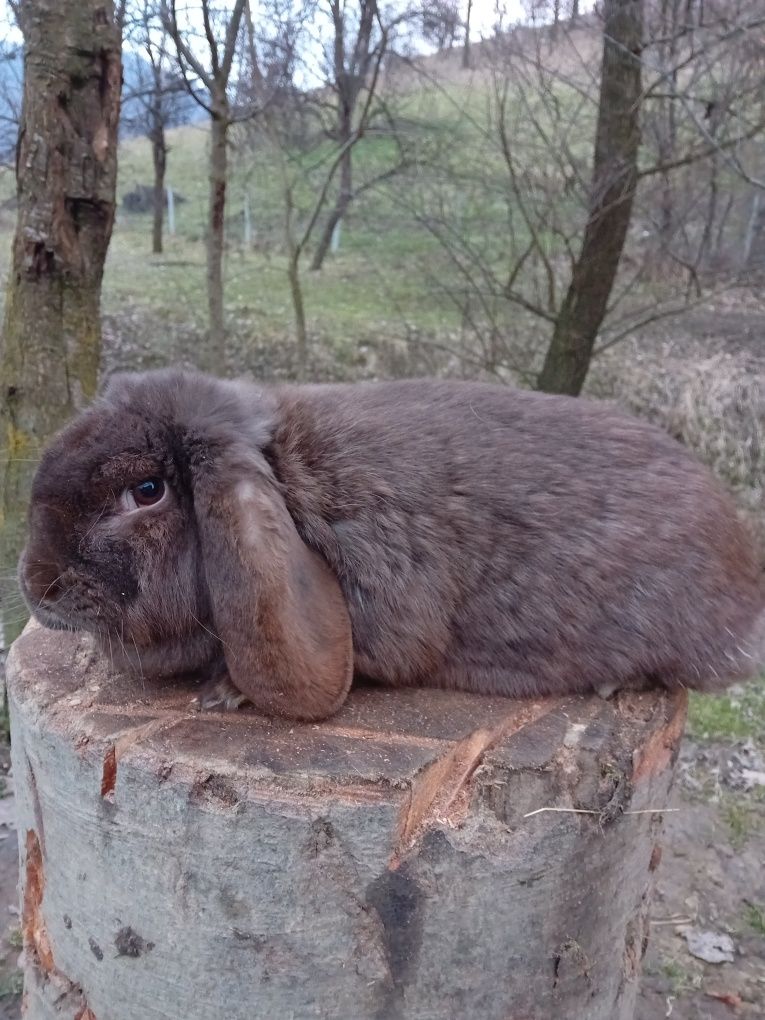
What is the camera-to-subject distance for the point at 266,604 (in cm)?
215

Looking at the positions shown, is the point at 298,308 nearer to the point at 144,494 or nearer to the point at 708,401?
the point at 708,401

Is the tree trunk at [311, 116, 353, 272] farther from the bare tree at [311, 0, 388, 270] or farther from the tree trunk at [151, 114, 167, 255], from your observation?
the tree trunk at [151, 114, 167, 255]

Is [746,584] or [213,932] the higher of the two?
[746,584]

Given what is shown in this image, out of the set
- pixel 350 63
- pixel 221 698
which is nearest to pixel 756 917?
pixel 221 698

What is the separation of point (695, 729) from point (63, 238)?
472 cm

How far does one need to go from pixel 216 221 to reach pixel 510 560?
6.11 meters

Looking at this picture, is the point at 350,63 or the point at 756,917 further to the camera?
the point at 350,63

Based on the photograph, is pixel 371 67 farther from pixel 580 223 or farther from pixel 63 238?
pixel 63 238

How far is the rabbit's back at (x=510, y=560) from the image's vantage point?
8.09ft

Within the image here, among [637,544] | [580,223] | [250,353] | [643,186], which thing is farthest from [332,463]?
[250,353]

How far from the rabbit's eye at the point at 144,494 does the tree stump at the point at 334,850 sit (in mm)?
527

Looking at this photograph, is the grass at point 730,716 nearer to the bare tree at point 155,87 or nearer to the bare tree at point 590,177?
the bare tree at point 590,177

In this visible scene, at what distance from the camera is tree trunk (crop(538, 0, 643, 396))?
20.9ft

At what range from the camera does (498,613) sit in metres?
2.51
